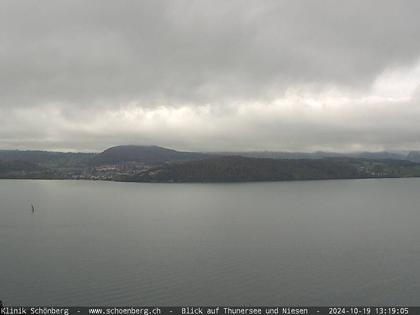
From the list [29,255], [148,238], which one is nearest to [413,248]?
[148,238]

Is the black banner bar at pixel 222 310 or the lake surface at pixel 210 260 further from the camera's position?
the lake surface at pixel 210 260

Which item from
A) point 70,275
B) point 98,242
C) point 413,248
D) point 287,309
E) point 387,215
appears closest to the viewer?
point 287,309

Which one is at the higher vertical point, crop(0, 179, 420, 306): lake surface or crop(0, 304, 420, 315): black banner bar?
crop(0, 179, 420, 306): lake surface

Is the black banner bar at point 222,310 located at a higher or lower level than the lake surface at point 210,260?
lower

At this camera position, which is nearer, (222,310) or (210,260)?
(222,310)

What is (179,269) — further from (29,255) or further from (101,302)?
(29,255)

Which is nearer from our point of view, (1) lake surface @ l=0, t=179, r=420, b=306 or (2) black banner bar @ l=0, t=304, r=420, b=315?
(2) black banner bar @ l=0, t=304, r=420, b=315

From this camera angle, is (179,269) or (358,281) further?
(179,269)

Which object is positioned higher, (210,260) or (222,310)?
(210,260)
